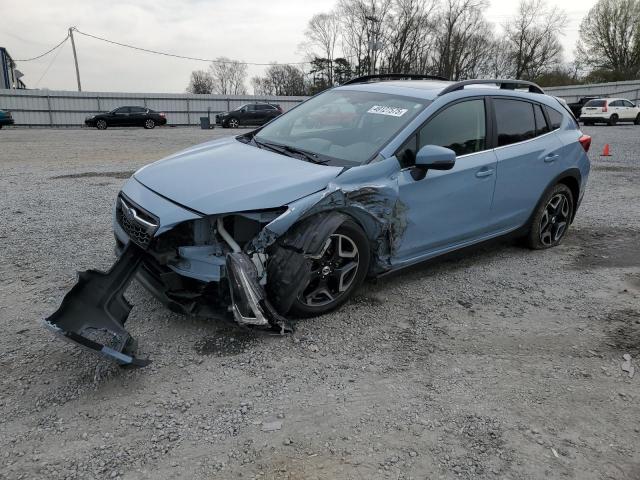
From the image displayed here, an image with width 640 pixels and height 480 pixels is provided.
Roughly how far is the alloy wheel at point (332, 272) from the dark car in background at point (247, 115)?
2708 centimetres

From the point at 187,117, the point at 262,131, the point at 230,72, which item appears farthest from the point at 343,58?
the point at 262,131

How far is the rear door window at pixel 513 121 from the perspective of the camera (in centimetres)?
468

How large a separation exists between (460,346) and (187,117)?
112ft

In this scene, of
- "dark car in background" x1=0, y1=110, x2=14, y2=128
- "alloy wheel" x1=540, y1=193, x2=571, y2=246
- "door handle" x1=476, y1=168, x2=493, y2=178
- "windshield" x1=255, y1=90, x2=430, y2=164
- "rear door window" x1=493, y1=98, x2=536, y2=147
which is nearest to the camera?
"windshield" x1=255, y1=90, x2=430, y2=164

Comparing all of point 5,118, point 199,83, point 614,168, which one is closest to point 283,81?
point 199,83

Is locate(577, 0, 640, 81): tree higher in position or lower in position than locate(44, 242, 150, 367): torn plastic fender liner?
higher

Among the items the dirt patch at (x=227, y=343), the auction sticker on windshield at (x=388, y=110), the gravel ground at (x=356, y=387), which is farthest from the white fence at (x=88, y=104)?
the dirt patch at (x=227, y=343)

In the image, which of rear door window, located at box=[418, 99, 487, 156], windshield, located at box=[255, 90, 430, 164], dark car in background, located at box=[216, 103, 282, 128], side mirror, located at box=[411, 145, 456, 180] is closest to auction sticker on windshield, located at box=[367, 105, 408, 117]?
windshield, located at box=[255, 90, 430, 164]

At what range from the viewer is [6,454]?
231 centimetres

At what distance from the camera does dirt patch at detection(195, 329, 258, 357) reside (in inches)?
126

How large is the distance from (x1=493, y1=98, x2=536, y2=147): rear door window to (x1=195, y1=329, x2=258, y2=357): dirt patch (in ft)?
9.36

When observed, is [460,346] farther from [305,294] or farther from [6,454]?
[6,454]

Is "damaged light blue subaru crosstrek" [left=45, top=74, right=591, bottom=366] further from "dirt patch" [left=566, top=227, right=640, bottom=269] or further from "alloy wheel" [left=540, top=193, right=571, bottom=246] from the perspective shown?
"dirt patch" [left=566, top=227, right=640, bottom=269]

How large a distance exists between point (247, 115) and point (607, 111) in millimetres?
19898
